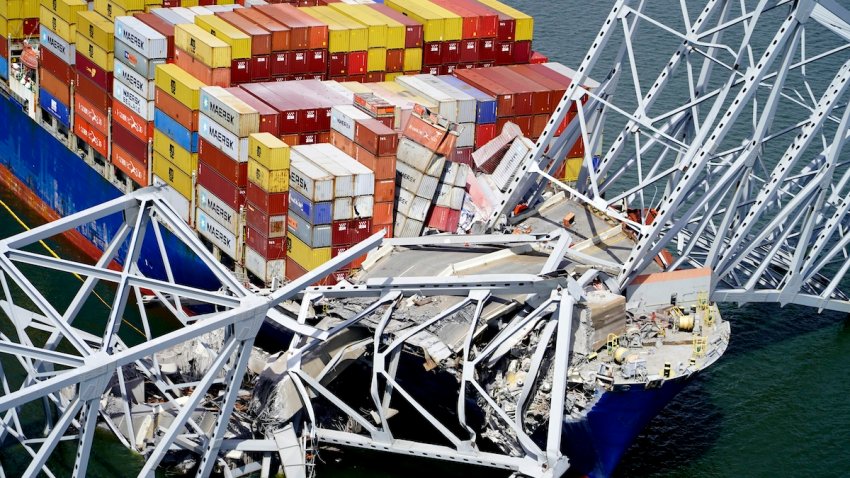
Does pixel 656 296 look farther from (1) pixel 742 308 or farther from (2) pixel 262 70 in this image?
(2) pixel 262 70

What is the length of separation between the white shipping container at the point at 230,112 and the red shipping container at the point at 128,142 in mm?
7189

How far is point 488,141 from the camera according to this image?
66312 millimetres

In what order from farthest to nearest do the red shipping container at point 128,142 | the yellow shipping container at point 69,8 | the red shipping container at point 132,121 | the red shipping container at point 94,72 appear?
the yellow shipping container at point 69,8, the red shipping container at point 94,72, the red shipping container at point 128,142, the red shipping container at point 132,121

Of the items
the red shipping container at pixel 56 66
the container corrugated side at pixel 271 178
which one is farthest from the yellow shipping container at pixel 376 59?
the red shipping container at pixel 56 66

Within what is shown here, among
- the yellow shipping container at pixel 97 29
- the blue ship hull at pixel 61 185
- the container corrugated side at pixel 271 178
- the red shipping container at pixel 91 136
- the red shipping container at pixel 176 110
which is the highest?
the yellow shipping container at pixel 97 29

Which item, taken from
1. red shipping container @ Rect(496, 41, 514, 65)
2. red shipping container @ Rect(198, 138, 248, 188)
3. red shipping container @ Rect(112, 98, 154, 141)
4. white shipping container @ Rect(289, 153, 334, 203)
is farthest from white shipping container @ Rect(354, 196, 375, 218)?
red shipping container @ Rect(496, 41, 514, 65)

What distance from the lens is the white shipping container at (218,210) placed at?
61.8 metres

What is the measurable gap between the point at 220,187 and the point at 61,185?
59.1 feet

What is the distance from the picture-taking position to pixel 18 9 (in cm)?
7962

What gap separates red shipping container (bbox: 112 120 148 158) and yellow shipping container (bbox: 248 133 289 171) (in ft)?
36.8

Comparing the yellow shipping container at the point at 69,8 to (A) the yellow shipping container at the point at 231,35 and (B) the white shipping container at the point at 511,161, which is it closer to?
(A) the yellow shipping container at the point at 231,35

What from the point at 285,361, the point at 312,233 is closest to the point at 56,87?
the point at 312,233

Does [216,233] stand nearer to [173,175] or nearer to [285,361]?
[173,175]

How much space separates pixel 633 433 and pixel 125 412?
19291 mm
